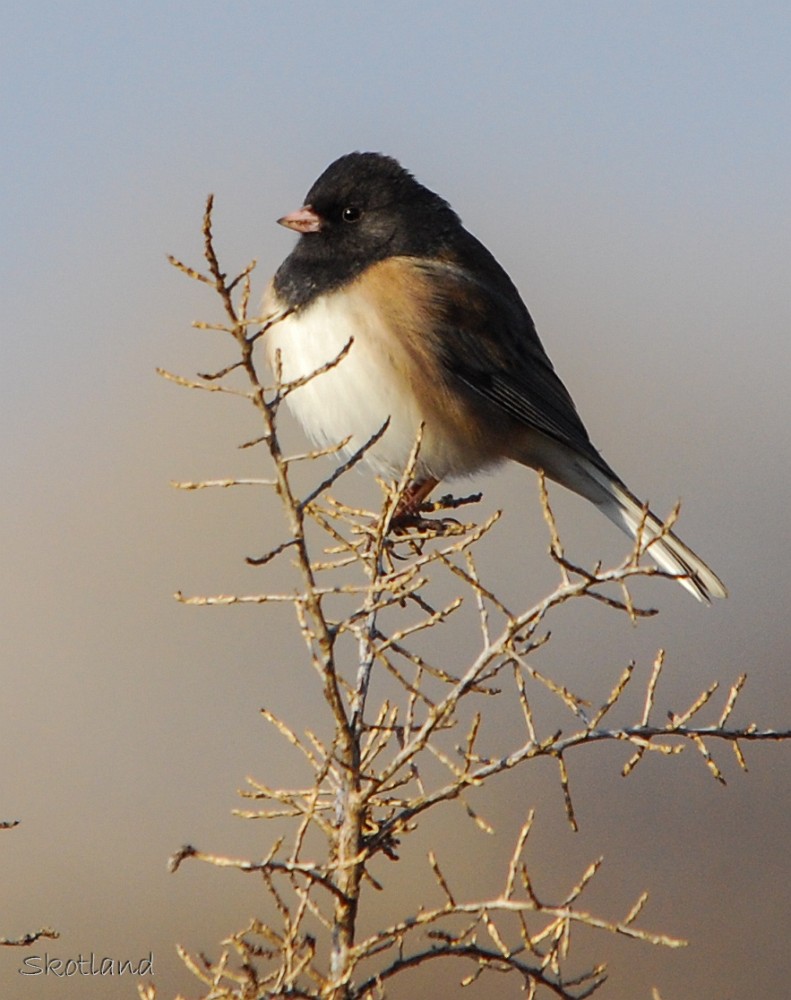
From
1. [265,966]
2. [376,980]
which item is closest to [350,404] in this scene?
[376,980]

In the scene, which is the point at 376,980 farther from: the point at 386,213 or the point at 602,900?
the point at 602,900

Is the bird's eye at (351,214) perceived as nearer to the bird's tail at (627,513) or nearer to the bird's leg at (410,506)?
the bird's leg at (410,506)

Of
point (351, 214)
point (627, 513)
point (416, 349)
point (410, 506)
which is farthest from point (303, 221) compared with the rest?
point (627, 513)

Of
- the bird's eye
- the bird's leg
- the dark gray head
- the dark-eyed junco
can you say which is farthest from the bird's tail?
the bird's eye

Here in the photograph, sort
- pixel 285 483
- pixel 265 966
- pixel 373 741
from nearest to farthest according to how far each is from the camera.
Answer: pixel 285 483 < pixel 373 741 < pixel 265 966

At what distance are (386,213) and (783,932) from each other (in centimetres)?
351

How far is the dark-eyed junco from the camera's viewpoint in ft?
10.1

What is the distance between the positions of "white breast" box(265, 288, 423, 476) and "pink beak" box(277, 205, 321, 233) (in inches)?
8.2

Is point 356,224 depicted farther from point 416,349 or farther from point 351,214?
point 416,349

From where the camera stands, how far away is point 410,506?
3020 mm

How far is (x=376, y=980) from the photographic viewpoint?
1.35 meters

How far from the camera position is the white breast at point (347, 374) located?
303 cm

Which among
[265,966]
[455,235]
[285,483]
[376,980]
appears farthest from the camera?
[265,966]

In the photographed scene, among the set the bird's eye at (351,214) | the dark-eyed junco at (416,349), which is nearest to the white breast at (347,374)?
the dark-eyed junco at (416,349)
